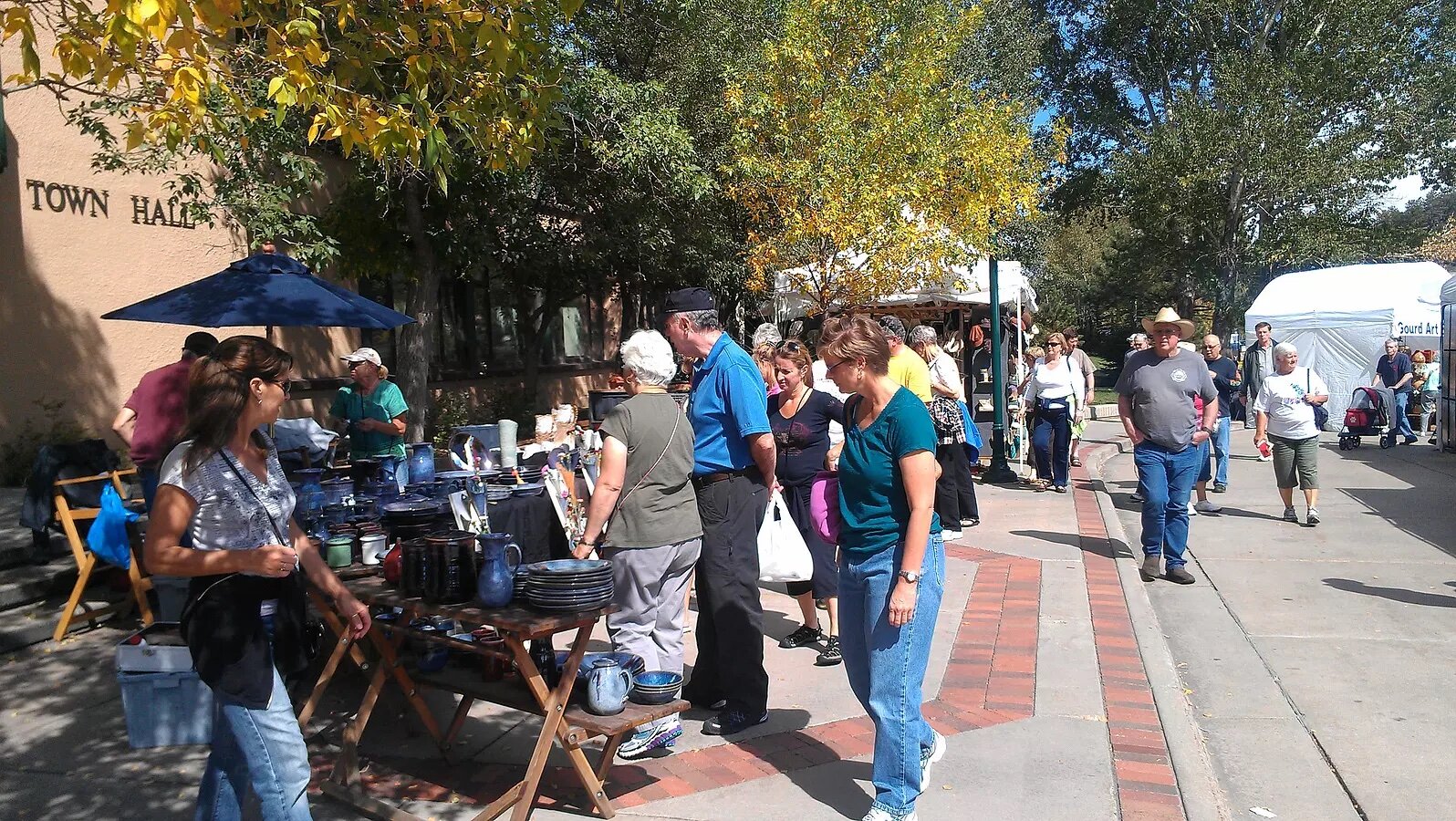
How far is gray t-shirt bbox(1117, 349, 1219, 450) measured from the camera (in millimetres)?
7688

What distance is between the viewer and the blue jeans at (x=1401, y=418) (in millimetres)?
17219

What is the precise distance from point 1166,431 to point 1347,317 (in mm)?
16554

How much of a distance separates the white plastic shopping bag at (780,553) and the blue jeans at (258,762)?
2662 millimetres

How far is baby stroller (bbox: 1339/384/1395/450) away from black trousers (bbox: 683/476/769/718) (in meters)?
15.6

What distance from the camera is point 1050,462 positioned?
482 inches

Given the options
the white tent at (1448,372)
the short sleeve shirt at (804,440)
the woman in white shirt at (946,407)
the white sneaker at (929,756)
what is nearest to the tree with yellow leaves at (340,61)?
the short sleeve shirt at (804,440)

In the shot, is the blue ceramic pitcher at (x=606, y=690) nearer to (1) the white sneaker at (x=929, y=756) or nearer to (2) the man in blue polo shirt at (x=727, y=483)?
(2) the man in blue polo shirt at (x=727, y=483)

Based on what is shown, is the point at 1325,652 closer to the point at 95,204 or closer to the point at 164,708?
the point at 164,708

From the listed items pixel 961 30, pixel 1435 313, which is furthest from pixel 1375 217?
pixel 961 30

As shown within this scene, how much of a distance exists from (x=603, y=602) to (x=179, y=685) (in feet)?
6.84

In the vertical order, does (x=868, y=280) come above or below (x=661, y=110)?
below

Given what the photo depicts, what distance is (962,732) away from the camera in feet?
15.8

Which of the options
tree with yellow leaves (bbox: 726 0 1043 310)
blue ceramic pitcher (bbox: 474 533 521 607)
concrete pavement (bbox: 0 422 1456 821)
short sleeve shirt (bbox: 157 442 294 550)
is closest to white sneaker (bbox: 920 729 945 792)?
concrete pavement (bbox: 0 422 1456 821)

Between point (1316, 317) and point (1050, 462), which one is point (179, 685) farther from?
point (1316, 317)
